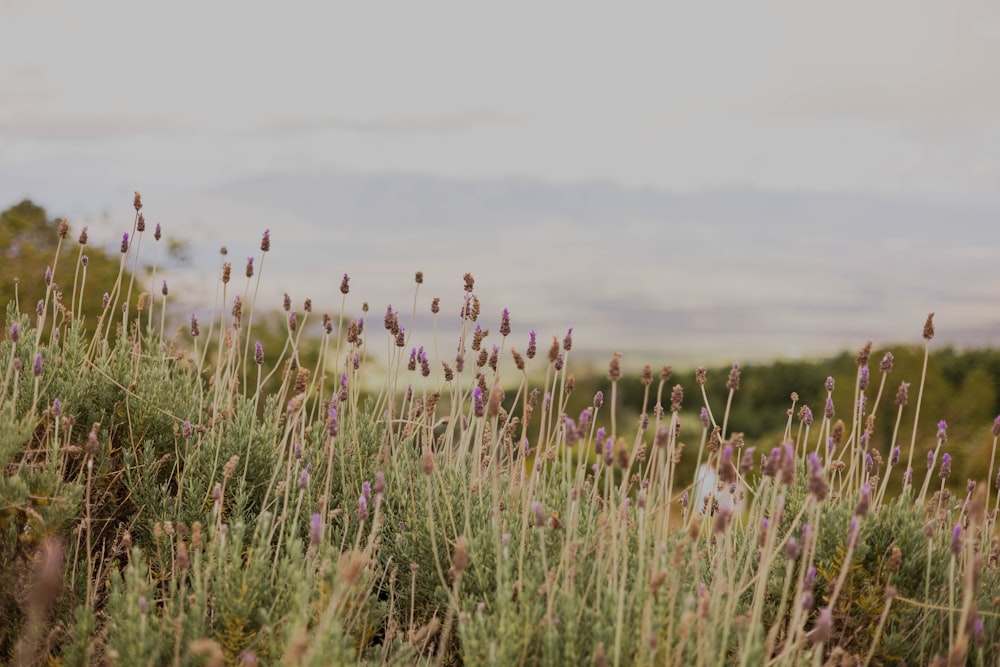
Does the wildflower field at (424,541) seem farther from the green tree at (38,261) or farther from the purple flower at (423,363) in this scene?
the green tree at (38,261)

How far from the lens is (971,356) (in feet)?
42.5

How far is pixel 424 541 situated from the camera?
3.41 meters

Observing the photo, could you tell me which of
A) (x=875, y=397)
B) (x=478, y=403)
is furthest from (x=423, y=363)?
(x=875, y=397)

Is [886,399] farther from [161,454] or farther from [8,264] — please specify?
[8,264]

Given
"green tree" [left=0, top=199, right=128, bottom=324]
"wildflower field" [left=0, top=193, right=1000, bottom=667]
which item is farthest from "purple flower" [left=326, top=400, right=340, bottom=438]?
"green tree" [left=0, top=199, right=128, bottom=324]

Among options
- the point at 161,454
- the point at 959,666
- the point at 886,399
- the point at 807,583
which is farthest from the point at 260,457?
the point at 886,399

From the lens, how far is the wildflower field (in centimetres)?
259

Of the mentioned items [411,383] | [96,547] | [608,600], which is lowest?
[96,547]

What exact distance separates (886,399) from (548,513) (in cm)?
816

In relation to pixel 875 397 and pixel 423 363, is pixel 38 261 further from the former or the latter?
pixel 875 397

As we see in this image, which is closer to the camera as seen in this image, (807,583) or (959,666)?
(959,666)

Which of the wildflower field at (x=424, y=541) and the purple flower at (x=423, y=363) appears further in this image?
the purple flower at (x=423, y=363)

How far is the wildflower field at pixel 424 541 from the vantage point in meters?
2.59

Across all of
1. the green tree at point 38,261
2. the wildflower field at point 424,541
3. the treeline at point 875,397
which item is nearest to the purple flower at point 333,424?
the wildflower field at point 424,541
